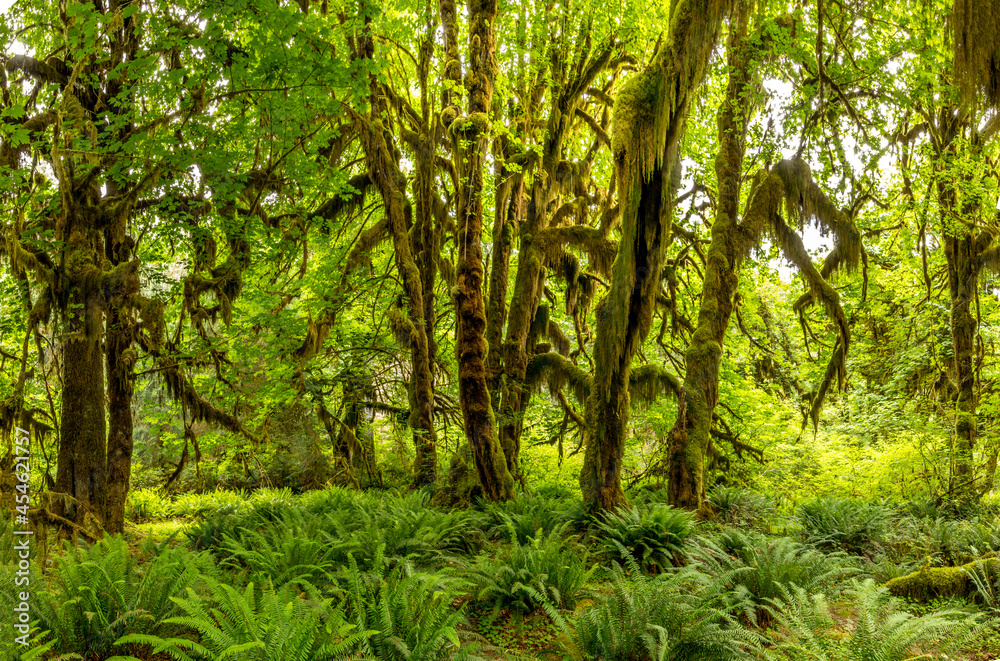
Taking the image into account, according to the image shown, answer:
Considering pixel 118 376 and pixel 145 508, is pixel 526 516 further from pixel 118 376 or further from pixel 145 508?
pixel 145 508

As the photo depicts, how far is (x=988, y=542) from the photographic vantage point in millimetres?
7039

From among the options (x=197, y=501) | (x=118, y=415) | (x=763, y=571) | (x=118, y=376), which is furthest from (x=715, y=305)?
(x=197, y=501)

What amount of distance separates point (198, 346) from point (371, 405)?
12.4 feet

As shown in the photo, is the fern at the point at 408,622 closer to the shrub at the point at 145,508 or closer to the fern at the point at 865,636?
the fern at the point at 865,636

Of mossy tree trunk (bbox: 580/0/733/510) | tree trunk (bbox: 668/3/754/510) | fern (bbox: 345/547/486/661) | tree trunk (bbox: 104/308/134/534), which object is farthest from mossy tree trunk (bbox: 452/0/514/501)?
tree trunk (bbox: 104/308/134/534)

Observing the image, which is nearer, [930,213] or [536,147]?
[536,147]

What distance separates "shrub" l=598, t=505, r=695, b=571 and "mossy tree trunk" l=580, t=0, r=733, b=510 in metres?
0.68

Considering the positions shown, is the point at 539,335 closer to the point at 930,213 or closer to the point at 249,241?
the point at 249,241

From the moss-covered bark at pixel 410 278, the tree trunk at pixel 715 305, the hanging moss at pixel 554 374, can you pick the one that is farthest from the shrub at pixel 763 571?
the moss-covered bark at pixel 410 278

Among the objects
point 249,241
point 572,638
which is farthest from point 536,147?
point 572,638

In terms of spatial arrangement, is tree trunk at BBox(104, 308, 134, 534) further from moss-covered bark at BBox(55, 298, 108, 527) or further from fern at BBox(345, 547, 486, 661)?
fern at BBox(345, 547, 486, 661)

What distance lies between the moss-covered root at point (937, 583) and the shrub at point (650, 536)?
1994 millimetres

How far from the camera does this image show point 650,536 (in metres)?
6.36

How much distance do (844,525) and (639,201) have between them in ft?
17.8
